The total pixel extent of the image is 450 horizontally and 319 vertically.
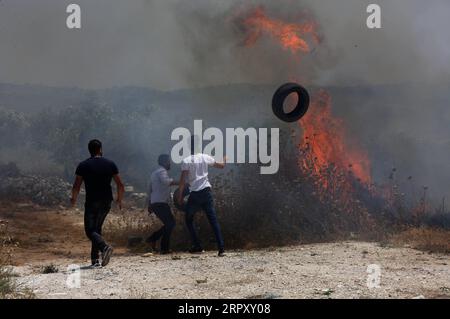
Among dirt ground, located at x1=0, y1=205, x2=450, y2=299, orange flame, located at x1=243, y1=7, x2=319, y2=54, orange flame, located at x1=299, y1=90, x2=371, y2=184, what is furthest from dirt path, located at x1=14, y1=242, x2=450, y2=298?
orange flame, located at x1=243, y1=7, x2=319, y2=54

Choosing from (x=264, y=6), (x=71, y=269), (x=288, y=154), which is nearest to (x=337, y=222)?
(x=288, y=154)

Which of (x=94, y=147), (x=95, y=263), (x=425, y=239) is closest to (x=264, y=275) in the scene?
(x=95, y=263)

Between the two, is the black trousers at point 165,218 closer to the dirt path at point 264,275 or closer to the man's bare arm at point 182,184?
the man's bare arm at point 182,184

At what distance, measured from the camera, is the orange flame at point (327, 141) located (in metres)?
11.2

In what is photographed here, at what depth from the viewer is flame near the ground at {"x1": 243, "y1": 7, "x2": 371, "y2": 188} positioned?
11.3m

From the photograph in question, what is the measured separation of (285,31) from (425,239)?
575 centimetres

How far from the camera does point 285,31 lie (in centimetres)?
1216

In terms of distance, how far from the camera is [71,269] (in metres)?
7.63

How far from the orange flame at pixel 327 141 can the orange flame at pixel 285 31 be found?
4.21 ft

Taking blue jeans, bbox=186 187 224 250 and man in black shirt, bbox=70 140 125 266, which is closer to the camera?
man in black shirt, bbox=70 140 125 266

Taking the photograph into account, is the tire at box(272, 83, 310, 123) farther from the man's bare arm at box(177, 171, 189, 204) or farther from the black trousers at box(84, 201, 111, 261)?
the black trousers at box(84, 201, 111, 261)

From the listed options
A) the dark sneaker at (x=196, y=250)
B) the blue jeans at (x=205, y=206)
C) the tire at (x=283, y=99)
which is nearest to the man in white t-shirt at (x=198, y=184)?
the blue jeans at (x=205, y=206)

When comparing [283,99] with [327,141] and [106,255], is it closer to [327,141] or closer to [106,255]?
[327,141]

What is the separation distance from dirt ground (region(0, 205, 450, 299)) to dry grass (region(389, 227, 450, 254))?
1.00 ft
